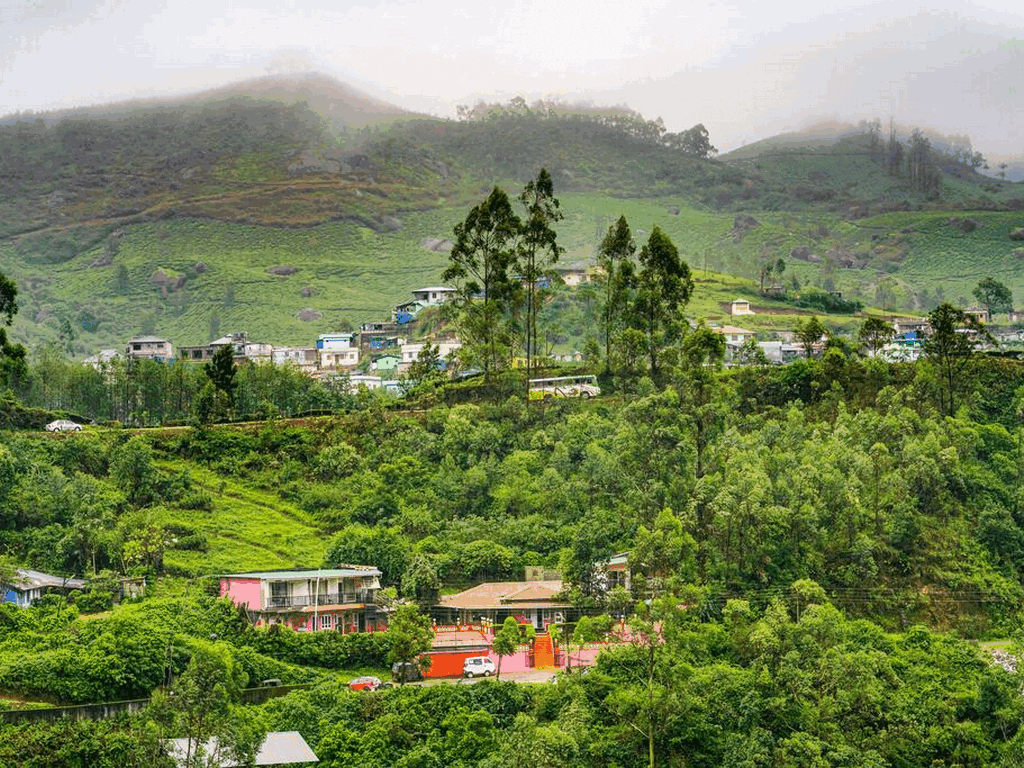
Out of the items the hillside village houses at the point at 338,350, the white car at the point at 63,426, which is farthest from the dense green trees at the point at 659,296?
the hillside village houses at the point at 338,350

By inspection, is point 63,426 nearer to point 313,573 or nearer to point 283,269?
point 313,573

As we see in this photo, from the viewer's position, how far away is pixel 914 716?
103 ft

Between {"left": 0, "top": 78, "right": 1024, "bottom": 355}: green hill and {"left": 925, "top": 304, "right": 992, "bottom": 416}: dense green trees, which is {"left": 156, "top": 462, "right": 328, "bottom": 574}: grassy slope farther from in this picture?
{"left": 0, "top": 78, "right": 1024, "bottom": 355}: green hill

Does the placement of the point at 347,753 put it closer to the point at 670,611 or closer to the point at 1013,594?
the point at 670,611

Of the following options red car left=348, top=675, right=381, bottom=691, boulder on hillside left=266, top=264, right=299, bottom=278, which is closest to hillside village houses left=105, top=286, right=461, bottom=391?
boulder on hillside left=266, top=264, right=299, bottom=278

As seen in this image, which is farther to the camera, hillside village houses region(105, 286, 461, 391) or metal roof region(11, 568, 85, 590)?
hillside village houses region(105, 286, 461, 391)

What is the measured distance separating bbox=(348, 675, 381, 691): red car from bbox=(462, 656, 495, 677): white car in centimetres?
241

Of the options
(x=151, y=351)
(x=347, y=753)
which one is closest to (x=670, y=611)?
(x=347, y=753)

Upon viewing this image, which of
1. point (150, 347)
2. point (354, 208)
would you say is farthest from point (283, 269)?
point (150, 347)

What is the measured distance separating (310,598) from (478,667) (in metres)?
5.28

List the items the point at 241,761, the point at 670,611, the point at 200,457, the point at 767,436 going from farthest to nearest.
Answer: the point at 200,457, the point at 767,436, the point at 670,611, the point at 241,761

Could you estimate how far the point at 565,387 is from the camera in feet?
175

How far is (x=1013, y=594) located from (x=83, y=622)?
25.8 meters

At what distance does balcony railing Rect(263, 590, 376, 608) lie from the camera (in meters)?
37.2
